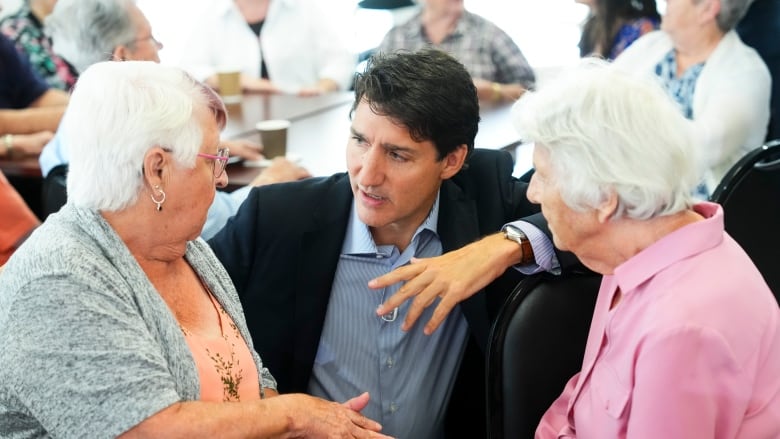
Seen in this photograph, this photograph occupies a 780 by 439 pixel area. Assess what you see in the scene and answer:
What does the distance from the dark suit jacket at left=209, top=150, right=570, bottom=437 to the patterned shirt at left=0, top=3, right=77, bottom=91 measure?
229 cm

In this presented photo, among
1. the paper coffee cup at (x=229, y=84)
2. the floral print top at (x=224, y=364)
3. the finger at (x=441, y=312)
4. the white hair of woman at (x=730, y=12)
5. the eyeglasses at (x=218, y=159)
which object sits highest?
the white hair of woman at (x=730, y=12)

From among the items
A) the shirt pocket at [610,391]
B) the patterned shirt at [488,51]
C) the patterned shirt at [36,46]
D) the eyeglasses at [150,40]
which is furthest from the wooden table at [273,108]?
the shirt pocket at [610,391]

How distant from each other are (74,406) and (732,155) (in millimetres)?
2370

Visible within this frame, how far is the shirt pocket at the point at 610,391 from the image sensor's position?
116cm

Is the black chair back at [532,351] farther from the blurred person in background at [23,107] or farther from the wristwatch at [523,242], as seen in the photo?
the blurred person in background at [23,107]

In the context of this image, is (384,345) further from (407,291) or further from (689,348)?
(689,348)

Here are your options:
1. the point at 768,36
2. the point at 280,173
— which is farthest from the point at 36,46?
the point at 768,36

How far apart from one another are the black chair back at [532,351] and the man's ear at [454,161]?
34cm

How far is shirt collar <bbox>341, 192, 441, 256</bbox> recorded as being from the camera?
1.63 metres

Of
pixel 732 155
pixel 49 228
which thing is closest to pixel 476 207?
pixel 49 228

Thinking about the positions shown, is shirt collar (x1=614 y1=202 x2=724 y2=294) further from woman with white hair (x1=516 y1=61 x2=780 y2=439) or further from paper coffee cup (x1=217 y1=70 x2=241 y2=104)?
paper coffee cup (x1=217 y1=70 x2=241 y2=104)

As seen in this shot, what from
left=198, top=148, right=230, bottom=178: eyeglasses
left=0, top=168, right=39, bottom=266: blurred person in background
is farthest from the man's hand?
left=0, top=168, right=39, bottom=266: blurred person in background

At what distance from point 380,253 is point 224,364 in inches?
17.8

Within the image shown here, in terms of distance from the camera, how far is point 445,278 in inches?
56.4
